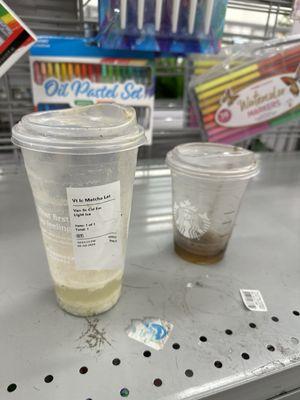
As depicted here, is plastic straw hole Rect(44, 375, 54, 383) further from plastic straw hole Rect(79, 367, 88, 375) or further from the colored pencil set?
the colored pencil set

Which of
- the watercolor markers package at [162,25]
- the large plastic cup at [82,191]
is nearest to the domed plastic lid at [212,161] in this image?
the large plastic cup at [82,191]

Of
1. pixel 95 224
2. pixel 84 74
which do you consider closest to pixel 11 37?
pixel 84 74

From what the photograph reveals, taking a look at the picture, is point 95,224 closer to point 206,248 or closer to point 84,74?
point 206,248

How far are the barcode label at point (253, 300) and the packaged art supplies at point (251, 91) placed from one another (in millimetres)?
414

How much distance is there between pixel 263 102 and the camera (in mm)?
647

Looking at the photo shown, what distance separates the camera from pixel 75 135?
237mm

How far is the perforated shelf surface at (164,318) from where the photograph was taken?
0.80 feet

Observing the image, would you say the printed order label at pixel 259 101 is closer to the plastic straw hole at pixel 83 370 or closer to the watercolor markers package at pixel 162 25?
the watercolor markers package at pixel 162 25

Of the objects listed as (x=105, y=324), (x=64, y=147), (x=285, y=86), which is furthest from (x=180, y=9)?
(x=105, y=324)

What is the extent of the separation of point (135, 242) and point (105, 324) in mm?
161

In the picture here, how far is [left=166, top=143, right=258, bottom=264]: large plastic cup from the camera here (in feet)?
1.20

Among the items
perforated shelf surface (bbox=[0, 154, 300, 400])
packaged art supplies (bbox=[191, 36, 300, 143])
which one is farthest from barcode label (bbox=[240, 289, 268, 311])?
packaged art supplies (bbox=[191, 36, 300, 143])

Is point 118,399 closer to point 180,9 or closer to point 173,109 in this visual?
point 180,9

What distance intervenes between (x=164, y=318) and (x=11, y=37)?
473mm
